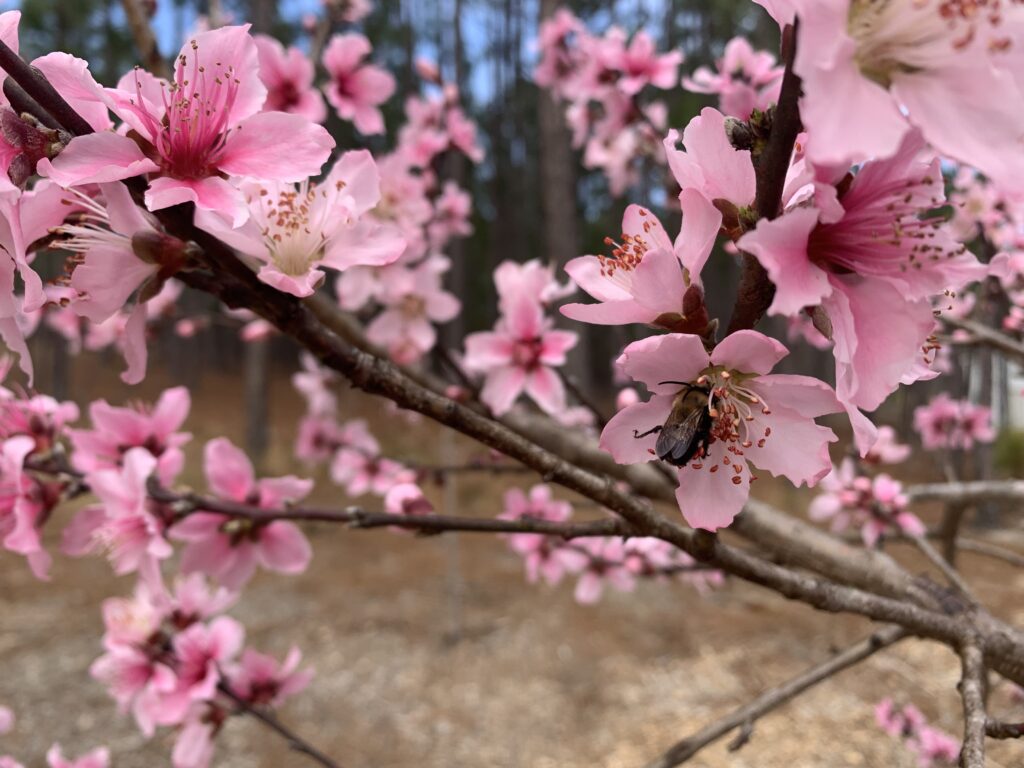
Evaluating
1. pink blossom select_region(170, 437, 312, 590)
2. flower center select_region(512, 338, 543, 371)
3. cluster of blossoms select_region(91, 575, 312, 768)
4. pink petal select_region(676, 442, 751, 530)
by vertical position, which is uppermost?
pink petal select_region(676, 442, 751, 530)

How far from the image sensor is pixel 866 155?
1.12 feet

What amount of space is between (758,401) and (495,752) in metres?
3.57

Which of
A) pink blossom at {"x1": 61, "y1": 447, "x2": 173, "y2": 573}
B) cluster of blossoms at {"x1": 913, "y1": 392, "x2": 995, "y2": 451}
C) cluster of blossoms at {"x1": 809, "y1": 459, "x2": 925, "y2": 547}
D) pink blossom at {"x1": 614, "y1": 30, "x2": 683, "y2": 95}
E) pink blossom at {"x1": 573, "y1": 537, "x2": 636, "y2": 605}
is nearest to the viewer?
pink blossom at {"x1": 61, "y1": 447, "x2": 173, "y2": 573}

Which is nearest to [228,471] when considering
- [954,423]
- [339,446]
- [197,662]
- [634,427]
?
[197,662]

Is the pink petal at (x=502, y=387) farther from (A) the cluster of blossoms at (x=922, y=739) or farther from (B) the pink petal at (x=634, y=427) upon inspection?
(A) the cluster of blossoms at (x=922, y=739)

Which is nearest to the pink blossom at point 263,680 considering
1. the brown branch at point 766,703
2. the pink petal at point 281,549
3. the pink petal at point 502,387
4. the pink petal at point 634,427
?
the pink petal at point 281,549

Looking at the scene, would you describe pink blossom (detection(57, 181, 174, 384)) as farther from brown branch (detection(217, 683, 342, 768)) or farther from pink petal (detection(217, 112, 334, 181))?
brown branch (detection(217, 683, 342, 768))

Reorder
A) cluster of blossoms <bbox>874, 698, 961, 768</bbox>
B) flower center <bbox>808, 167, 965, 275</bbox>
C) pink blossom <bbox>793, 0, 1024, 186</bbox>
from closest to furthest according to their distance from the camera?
pink blossom <bbox>793, 0, 1024, 186</bbox>
flower center <bbox>808, 167, 965, 275</bbox>
cluster of blossoms <bbox>874, 698, 961, 768</bbox>

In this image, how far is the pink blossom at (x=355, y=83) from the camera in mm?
1836

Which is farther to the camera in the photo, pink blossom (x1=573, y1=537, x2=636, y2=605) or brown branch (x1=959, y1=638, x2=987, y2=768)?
pink blossom (x1=573, y1=537, x2=636, y2=605)

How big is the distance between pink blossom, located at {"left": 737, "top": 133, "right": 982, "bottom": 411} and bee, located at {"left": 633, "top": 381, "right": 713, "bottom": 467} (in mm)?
101

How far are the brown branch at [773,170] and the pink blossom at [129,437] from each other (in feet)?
2.72

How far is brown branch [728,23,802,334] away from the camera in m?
0.43

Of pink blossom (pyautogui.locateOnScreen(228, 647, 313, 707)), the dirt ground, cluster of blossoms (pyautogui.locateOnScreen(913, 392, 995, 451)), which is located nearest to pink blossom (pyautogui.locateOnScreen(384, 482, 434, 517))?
pink blossom (pyautogui.locateOnScreen(228, 647, 313, 707))
